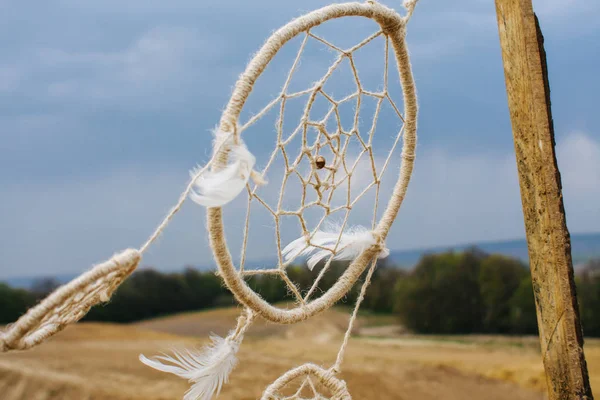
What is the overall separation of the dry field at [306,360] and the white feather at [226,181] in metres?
1.32

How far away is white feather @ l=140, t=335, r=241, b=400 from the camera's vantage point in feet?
4.54

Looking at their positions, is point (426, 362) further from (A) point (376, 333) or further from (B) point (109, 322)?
(B) point (109, 322)

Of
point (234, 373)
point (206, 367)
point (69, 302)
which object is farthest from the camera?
point (234, 373)

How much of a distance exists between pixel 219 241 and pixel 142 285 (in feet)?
6.82

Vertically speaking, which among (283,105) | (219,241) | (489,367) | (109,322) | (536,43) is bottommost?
(489,367)

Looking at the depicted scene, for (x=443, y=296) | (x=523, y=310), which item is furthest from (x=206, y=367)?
(x=523, y=310)

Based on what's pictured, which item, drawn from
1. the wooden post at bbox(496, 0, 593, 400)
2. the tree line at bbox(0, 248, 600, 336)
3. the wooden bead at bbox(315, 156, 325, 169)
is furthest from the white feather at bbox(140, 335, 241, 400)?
the tree line at bbox(0, 248, 600, 336)

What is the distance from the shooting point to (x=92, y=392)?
244 cm

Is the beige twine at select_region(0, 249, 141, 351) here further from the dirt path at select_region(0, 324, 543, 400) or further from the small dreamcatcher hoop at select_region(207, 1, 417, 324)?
the dirt path at select_region(0, 324, 543, 400)

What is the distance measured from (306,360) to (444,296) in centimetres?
81

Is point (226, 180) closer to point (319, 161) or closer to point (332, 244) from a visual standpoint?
point (319, 161)

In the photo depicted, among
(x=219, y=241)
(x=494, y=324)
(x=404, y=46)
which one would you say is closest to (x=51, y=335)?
(x=219, y=241)

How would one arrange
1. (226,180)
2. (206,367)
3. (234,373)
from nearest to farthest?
(226,180), (206,367), (234,373)

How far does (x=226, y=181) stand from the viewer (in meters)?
1.18
